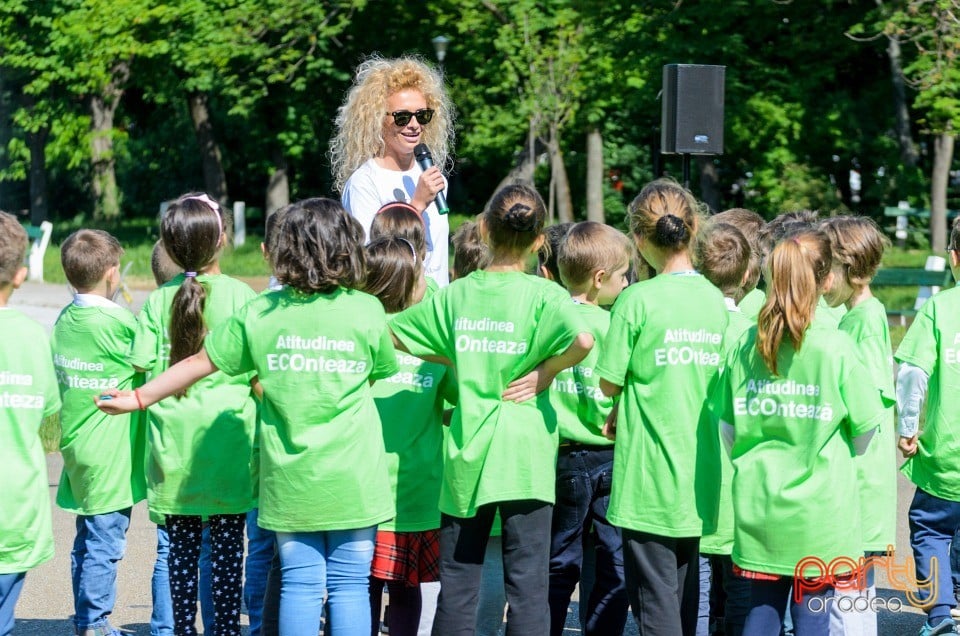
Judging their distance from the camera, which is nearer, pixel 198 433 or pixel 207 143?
pixel 198 433

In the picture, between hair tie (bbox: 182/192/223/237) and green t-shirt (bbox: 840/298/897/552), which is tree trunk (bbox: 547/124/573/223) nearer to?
green t-shirt (bbox: 840/298/897/552)

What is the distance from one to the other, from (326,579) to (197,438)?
79 cm

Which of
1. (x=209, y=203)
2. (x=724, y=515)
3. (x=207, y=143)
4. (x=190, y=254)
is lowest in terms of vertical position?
(x=724, y=515)

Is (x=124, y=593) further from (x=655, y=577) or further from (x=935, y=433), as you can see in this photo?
(x=935, y=433)

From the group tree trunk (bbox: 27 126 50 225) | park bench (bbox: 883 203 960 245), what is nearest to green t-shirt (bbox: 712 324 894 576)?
park bench (bbox: 883 203 960 245)

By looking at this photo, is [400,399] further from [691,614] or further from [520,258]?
[691,614]

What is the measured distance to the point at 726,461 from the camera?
14.2 feet

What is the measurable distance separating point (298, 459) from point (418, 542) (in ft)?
2.25


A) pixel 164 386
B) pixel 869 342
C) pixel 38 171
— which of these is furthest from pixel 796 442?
pixel 38 171

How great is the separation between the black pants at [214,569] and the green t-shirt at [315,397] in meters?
0.62

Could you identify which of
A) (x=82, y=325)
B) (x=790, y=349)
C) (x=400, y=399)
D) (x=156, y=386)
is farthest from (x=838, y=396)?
(x=82, y=325)

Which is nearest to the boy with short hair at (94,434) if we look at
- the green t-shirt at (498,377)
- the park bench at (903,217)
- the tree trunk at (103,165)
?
the green t-shirt at (498,377)

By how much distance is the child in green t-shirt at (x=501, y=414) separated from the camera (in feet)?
13.0

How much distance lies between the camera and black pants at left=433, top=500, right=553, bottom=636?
4023mm
